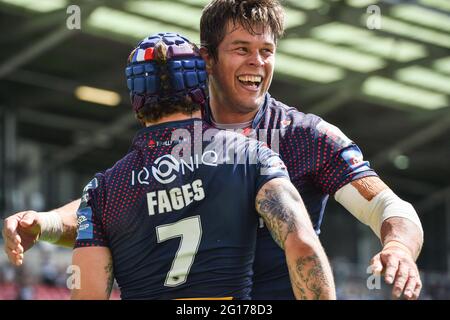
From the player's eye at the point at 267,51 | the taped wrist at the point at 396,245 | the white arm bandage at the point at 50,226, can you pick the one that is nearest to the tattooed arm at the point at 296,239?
the taped wrist at the point at 396,245

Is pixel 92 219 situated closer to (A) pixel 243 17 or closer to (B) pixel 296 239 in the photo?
(B) pixel 296 239

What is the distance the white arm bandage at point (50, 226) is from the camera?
4.25m

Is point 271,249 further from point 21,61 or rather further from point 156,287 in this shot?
point 21,61

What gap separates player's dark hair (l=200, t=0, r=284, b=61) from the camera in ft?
13.9

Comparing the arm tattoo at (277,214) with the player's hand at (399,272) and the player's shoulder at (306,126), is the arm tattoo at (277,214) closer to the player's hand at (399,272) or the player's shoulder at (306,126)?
the player's hand at (399,272)

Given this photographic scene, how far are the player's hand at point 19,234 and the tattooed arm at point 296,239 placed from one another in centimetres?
99

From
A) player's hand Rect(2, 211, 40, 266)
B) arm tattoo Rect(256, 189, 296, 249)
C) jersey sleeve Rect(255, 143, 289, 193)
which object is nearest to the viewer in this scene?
arm tattoo Rect(256, 189, 296, 249)

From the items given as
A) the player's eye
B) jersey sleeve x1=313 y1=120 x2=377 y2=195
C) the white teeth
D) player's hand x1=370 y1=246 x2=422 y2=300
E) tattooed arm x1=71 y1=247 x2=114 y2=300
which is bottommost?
player's hand x1=370 y1=246 x2=422 y2=300

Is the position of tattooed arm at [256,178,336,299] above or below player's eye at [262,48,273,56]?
below

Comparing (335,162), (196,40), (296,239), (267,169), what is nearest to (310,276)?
(296,239)

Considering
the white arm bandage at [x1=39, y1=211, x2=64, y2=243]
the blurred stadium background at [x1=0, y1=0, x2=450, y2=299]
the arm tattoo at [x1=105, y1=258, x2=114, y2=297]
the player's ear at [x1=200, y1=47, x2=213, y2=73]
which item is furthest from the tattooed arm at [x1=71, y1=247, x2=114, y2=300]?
the blurred stadium background at [x1=0, y1=0, x2=450, y2=299]

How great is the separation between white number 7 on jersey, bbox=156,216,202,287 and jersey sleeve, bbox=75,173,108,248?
1.12ft

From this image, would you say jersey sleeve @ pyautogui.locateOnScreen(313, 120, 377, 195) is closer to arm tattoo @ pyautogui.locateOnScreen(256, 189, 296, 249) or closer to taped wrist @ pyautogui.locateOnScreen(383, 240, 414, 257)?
taped wrist @ pyautogui.locateOnScreen(383, 240, 414, 257)
